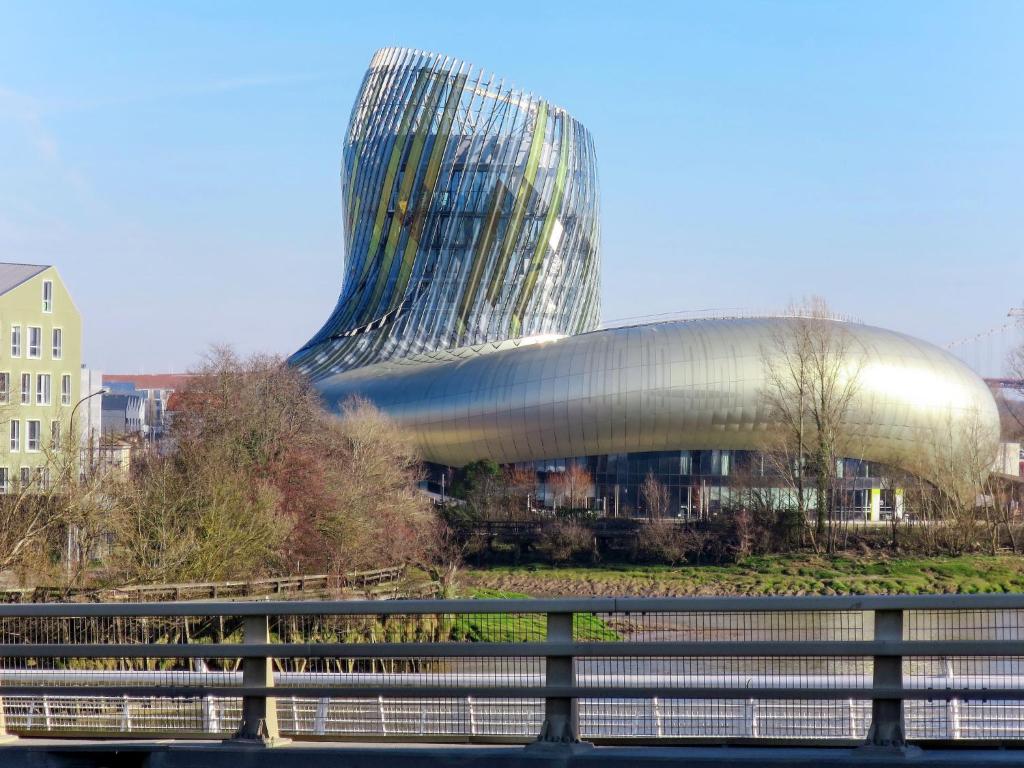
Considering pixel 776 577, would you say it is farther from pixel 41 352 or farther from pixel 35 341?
pixel 35 341

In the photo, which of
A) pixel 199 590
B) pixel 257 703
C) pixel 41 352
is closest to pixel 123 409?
pixel 41 352

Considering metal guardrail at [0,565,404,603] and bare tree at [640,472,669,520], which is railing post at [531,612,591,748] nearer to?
metal guardrail at [0,565,404,603]

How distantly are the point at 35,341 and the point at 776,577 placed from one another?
36381 mm

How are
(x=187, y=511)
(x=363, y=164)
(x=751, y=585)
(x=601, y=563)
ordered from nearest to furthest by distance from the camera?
(x=187, y=511) < (x=751, y=585) < (x=601, y=563) < (x=363, y=164)

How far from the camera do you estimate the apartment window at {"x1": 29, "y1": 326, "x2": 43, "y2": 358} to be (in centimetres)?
7012

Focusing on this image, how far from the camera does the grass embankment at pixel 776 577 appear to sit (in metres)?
58.4

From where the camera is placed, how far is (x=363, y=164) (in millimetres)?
106500

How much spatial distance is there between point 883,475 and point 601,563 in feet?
65.2

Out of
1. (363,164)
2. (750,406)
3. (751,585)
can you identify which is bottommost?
(751,585)

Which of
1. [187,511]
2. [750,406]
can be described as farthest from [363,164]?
[187,511]

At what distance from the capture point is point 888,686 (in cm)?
772

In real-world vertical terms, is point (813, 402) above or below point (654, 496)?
above

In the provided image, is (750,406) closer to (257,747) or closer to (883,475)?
(883,475)

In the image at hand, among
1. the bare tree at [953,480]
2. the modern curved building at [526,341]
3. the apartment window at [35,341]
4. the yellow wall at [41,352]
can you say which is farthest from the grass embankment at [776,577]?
the apartment window at [35,341]
